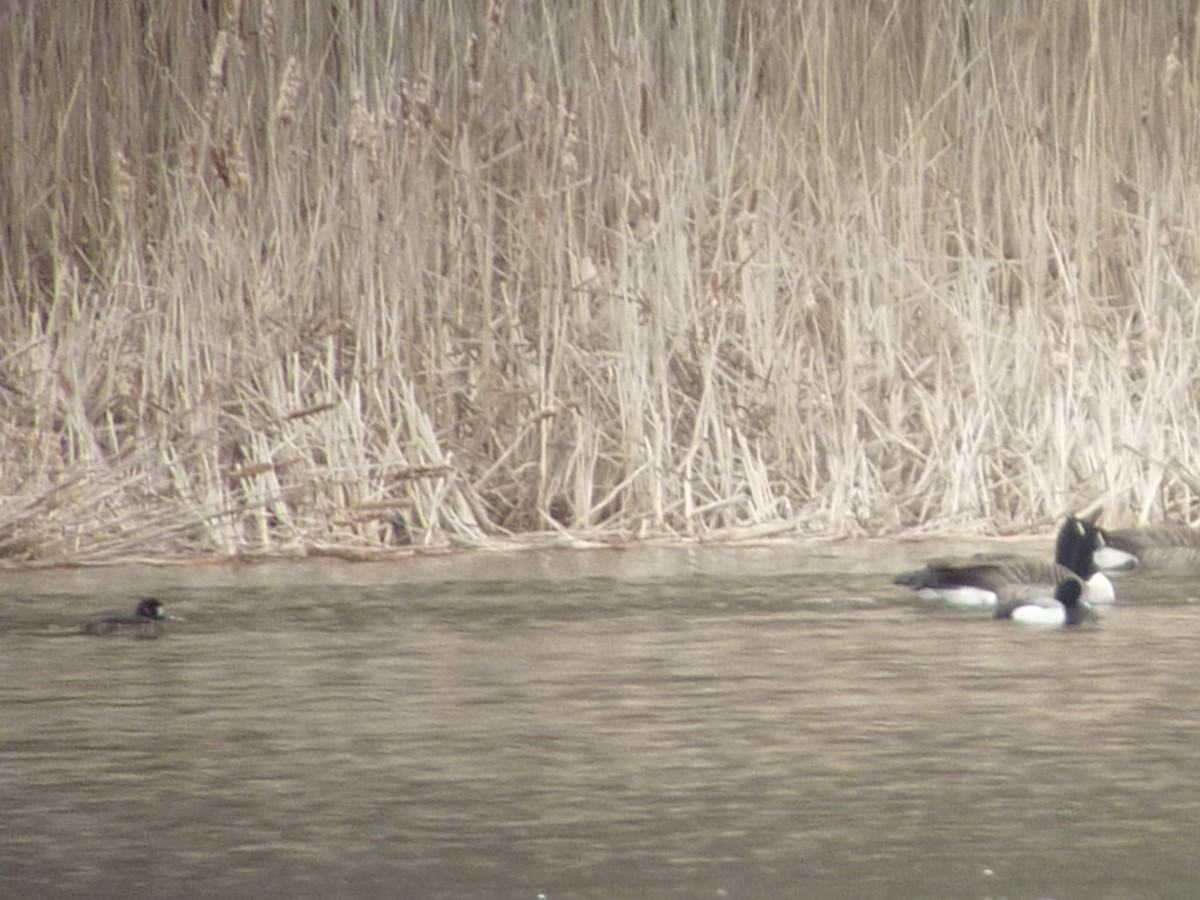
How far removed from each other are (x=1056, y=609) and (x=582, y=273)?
214 centimetres

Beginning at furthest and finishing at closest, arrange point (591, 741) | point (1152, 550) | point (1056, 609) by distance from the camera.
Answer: point (1152, 550) < point (1056, 609) < point (591, 741)

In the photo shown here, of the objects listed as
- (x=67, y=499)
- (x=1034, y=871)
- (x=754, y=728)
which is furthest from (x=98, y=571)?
(x=1034, y=871)

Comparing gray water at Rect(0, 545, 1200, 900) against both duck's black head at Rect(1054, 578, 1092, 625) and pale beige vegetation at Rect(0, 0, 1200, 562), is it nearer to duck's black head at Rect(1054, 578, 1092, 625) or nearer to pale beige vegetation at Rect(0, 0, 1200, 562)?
duck's black head at Rect(1054, 578, 1092, 625)

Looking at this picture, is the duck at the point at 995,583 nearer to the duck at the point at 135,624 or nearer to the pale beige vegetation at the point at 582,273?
the pale beige vegetation at the point at 582,273

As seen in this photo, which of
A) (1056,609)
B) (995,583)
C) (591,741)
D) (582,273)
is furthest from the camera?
(582,273)

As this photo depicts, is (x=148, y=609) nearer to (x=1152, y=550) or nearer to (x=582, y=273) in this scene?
(x=582, y=273)

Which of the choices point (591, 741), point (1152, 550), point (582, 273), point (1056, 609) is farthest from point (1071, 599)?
point (582, 273)

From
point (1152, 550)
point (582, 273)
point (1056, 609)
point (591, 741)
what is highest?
point (582, 273)

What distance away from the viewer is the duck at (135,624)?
566cm

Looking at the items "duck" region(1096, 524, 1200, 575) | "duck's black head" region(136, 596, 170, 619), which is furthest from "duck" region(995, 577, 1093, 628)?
"duck's black head" region(136, 596, 170, 619)

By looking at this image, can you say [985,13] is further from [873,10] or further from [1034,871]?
[1034,871]

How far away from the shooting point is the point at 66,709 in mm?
4793

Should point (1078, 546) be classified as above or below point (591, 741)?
above

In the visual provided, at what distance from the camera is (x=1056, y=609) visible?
5992mm
